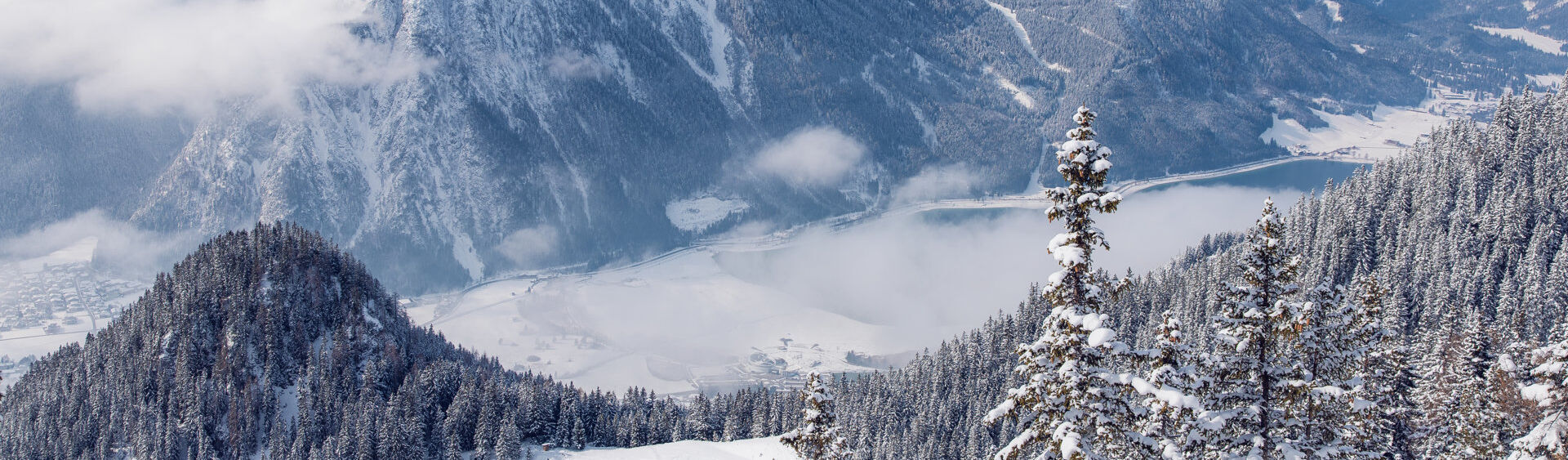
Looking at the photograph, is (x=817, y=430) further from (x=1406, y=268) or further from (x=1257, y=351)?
(x=1406, y=268)

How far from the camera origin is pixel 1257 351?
1409 inches

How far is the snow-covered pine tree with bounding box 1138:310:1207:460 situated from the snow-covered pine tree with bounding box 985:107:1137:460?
118 centimetres

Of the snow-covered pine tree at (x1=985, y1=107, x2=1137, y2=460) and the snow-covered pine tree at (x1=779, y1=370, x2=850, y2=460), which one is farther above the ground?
the snow-covered pine tree at (x1=985, y1=107, x2=1137, y2=460)

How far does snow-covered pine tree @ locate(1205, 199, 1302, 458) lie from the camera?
34.7 metres

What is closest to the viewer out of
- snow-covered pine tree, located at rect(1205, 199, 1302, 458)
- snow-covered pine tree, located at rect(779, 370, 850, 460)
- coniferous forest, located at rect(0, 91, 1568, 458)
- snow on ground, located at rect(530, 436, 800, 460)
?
snow-covered pine tree, located at rect(1205, 199, 1302, 458)

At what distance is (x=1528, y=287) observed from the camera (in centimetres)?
13525

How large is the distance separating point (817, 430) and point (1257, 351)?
24678 mm

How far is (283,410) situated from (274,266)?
30.3 m

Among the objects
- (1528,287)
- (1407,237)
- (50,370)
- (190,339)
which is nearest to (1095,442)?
(1528,287)

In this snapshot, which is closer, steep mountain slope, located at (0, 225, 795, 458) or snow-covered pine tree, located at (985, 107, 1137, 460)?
snow-covered pine tree, located at (985, 107, 1137, 460)

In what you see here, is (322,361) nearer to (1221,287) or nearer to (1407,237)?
(1221,287)

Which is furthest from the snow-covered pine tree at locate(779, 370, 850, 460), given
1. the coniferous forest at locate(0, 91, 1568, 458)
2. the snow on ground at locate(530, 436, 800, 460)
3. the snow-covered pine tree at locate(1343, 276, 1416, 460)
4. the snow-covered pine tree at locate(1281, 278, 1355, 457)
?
the snow on ground at locate(530, 436, 800, 460)

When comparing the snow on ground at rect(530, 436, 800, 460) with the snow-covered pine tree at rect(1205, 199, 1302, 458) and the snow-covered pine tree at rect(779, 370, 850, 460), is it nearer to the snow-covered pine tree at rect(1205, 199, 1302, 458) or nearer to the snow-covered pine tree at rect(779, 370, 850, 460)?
the snow-covered pine tree at rect(779, 370, 850, 460)

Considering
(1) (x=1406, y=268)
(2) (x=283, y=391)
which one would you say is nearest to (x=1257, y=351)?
(1) (x=1406, y=268)
